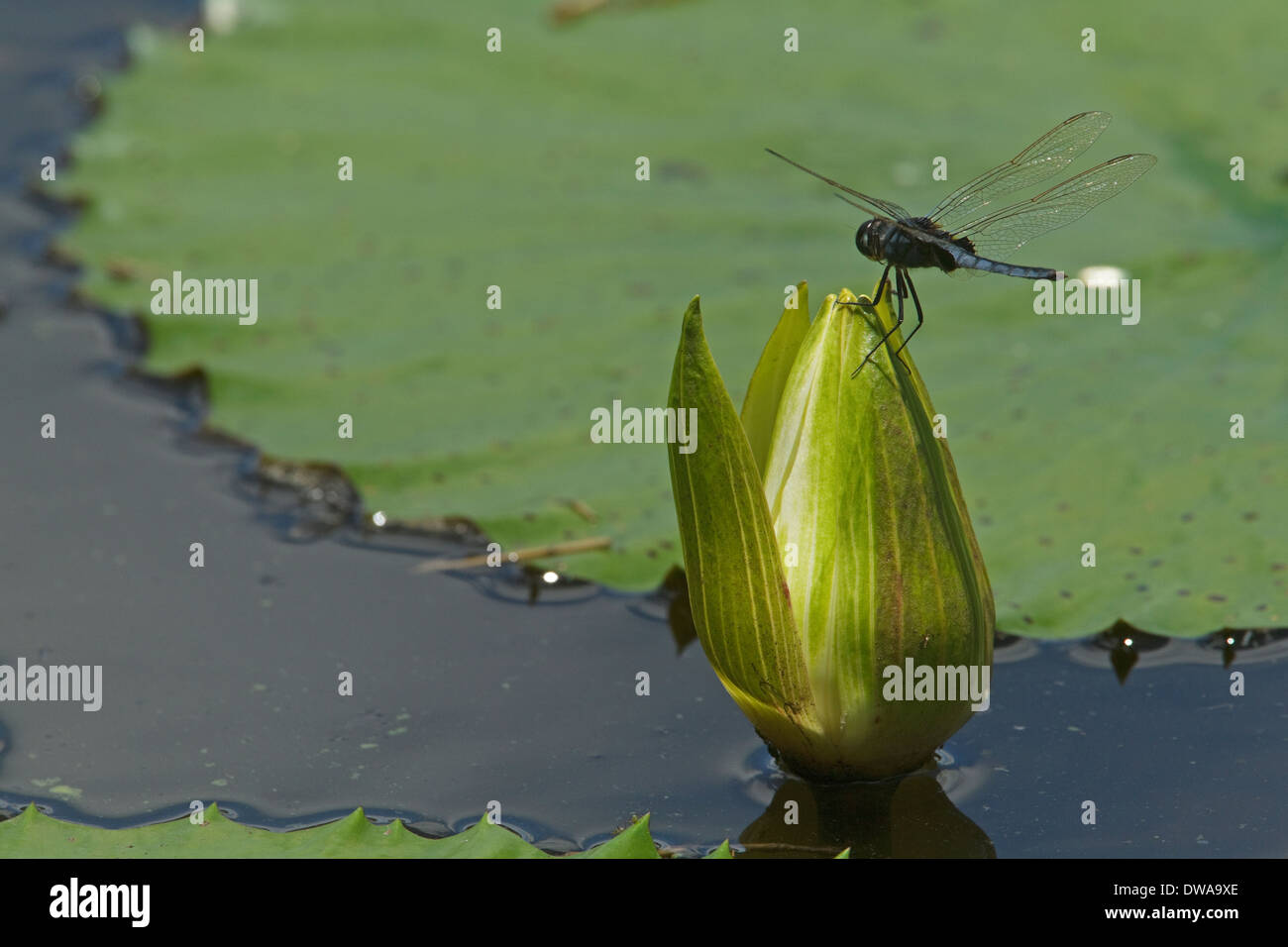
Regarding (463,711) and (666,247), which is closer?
(463,711)

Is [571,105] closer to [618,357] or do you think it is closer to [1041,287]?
[618,357]

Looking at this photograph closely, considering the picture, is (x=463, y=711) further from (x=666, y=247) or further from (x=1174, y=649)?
(x=666, y=247)

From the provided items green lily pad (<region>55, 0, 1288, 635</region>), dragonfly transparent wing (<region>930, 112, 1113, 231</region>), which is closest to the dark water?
green lily pad (<region>55, 0, 1288, 635</region>)

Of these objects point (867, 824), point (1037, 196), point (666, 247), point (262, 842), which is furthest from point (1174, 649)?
point (666, 247)

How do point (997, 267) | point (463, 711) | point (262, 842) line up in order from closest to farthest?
point (262, 842), point (997, 267), point (463, 711)

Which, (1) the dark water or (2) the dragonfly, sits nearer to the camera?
(1) the dark water

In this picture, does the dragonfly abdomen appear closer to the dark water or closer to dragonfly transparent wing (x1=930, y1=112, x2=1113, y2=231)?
dragonfly transparent wing (x1=930, y1=112, x2=1113, y2=231)
